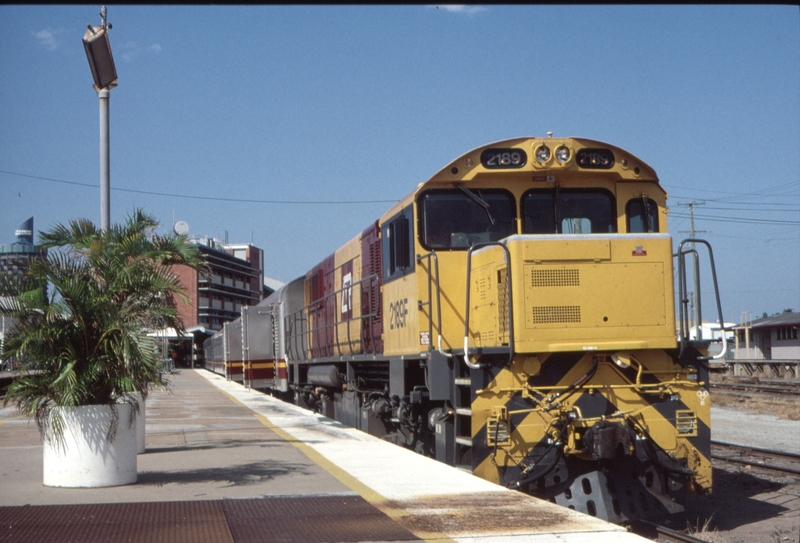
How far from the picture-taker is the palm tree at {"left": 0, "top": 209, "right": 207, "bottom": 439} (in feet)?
26.2

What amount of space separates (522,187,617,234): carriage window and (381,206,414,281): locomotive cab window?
134 cm

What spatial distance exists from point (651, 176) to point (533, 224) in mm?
1447

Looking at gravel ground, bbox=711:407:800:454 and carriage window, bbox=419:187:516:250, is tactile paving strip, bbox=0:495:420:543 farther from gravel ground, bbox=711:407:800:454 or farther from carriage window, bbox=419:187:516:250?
gravel ground, bbox=711:407:800:454

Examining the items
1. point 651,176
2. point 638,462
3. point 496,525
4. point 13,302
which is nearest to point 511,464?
point 638,462

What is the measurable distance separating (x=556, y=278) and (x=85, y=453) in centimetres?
484

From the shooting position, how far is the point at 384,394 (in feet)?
40.4

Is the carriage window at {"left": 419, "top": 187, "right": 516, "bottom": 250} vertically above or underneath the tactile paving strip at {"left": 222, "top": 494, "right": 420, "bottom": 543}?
above

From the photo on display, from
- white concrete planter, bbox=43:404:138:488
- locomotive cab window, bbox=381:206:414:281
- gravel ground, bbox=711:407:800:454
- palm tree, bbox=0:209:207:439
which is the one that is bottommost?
gravel ground, bbox=711:407:800:454

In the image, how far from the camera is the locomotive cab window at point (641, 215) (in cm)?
948

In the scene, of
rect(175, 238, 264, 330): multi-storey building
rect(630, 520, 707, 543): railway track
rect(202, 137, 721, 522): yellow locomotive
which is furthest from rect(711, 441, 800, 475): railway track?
rect(175, 238, 264, 330): multi-storey building

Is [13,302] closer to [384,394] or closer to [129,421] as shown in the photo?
[129,421]

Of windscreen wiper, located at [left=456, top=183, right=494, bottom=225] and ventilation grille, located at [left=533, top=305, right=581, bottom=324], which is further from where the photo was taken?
windscreen wiper, located at [left=456, top=183, right=494, bottom=225]

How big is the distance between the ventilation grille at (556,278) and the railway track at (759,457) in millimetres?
5428

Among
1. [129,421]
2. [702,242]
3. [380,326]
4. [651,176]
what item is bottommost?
[129,421]
